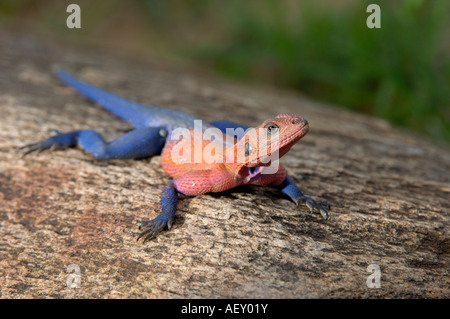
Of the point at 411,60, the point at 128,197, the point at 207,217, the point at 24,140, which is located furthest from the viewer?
the point at 411,60

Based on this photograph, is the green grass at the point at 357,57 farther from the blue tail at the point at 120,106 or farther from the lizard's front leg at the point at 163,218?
the lizard's front leg at the point at 163,218

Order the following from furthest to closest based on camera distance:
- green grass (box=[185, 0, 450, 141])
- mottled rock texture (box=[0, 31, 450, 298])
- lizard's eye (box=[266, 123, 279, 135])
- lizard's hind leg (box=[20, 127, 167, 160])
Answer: green grass (box=[185, 0, 450, 141]) → lizard's hind leg (box=[20, 127, 167, 160]) → lizard's eye (box=[266, 123, 279, 135]) → mottled rock texture (box=[0, 31, 450, 298])

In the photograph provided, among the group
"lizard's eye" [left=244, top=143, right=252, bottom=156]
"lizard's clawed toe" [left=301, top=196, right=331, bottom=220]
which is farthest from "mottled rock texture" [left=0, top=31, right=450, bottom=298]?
"lizard's eye" [left=244, top=143, right=252, bottom=156]

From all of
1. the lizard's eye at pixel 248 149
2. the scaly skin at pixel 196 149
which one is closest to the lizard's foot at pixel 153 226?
the scaly skin at pixel 196 149

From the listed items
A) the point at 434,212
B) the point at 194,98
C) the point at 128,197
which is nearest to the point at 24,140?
the point at 128,197

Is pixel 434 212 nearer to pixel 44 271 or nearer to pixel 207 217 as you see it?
pixel 207 217

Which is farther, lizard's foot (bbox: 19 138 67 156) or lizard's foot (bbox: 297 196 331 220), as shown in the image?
lizard's foot (bbox: 19 138 67 156)

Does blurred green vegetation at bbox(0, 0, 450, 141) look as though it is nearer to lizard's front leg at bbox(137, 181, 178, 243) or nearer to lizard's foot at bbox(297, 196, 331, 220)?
lizard's foot at bbox(297, 196, 331, 220)

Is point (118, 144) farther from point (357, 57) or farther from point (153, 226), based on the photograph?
point (357, 57)
